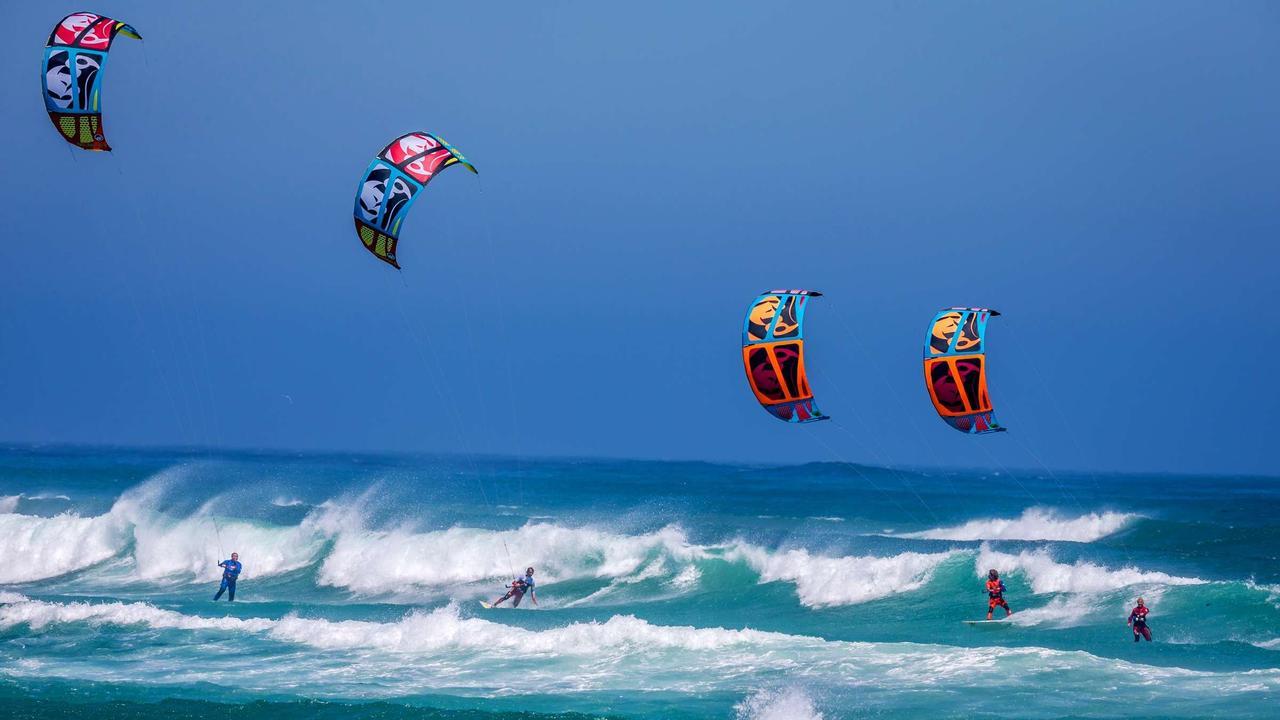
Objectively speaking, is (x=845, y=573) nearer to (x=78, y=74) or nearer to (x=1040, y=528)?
(x=78, y=74)

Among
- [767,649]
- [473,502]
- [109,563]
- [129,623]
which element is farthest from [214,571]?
[473,502]

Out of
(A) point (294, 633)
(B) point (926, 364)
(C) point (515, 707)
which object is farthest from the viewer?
(B) point (926, 364)

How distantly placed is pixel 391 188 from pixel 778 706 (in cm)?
944

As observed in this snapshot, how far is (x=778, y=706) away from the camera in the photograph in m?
16.2

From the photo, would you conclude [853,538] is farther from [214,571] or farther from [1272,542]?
[214,571]

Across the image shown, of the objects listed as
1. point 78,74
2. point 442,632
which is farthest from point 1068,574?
point 78,74

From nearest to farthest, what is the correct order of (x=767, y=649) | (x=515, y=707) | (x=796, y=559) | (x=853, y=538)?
1. (x=515, y=707)
2. (x=767, y=649)
3. (x=796, y=559)
4. (x=853, y=538)

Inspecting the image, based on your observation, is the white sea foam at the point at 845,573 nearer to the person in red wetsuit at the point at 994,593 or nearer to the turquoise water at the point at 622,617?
the turquoise water at the point at 622,617

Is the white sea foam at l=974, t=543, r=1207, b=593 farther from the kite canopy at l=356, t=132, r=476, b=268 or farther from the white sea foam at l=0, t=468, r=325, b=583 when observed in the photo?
the white sea foam at l=0, t=468, r=325, b=583

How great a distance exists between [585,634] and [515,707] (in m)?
4.37

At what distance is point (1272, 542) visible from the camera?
38.9 meters

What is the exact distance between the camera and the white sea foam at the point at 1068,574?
2608 centimetres

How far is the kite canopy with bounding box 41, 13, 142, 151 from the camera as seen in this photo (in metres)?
19.5

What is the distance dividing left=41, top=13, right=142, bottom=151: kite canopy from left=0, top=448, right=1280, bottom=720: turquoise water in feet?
27.2
